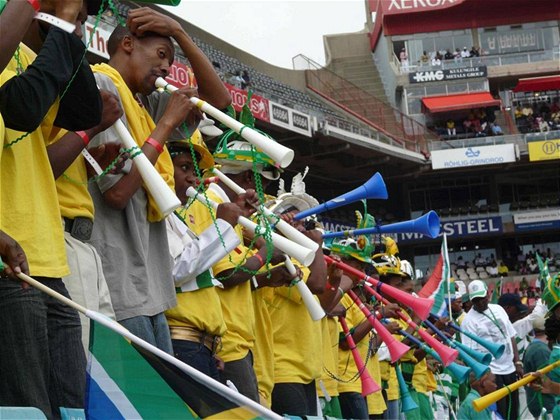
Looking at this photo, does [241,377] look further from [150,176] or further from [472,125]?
[472,125]

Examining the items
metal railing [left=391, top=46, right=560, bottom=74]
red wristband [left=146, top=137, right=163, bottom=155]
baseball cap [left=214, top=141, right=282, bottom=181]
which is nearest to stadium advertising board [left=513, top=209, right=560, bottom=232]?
metal railing [left=391, top=46, right=560, bottom=74]

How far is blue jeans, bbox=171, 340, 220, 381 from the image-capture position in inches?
187

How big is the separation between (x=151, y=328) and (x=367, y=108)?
37809 millimetres

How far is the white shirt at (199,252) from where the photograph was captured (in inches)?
187

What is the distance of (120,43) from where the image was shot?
175 inches

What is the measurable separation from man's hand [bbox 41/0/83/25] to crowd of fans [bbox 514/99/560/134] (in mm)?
39922

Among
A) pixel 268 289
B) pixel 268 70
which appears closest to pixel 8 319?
pixel 268 289

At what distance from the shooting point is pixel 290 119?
30109mm

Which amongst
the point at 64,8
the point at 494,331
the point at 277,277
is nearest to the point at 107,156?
the point at 64,8

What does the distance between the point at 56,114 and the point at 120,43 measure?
1077mm

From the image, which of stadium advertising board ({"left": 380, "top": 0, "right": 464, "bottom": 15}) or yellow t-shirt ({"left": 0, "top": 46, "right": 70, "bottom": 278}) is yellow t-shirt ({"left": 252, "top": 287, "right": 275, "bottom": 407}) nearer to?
yellow t-shirt ({"left": 0, "top": 46, "right": 70, "bottom": 278})

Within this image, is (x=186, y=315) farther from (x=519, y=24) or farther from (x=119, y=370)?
(x=519, y=24)

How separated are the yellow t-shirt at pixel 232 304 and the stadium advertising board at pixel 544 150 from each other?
34754mm

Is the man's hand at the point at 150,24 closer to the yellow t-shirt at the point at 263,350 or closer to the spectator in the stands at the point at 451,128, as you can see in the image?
the yellow t-shirt at the point at 263,350
